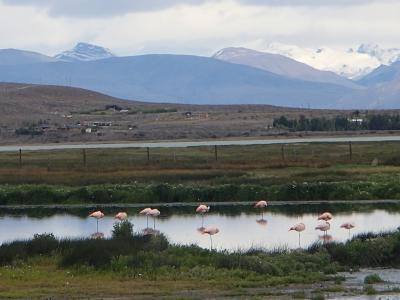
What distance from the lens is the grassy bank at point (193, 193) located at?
152ft

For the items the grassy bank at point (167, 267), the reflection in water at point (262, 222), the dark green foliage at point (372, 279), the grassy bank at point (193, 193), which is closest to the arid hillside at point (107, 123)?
the grassy bank at point (193, 193)

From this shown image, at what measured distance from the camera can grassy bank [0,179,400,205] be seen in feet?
152

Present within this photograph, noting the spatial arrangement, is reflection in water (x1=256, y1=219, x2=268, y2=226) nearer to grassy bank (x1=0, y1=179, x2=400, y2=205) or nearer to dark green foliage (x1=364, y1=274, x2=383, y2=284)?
grassy bank (x1=0, y1=179, x2=400, y2=205)

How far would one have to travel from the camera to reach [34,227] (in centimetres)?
3912

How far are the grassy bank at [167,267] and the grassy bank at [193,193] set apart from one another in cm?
1821

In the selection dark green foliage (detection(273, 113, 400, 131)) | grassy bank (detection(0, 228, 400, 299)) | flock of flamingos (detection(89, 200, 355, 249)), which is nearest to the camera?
grassy bank (detection(0, 228, 400, 299))

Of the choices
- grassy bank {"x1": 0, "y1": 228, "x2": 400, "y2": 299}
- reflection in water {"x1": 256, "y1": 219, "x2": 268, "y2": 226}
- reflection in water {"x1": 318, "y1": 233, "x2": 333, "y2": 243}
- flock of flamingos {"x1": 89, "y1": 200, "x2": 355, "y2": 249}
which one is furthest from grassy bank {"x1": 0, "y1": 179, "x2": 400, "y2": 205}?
grassy bank {"x1": 0, "y1": 228, "x2": 400, "y2": 299}

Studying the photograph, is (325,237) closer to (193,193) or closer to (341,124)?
(193,193)

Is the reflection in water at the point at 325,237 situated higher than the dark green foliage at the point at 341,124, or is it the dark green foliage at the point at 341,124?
the dark green foliage at the point at 341,124

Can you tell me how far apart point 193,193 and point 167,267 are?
23.7 m

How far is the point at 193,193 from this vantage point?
1898 inches

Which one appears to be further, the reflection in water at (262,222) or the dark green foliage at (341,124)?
the dark green foliage at (341,124)

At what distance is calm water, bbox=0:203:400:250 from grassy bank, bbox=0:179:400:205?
1.99 metres

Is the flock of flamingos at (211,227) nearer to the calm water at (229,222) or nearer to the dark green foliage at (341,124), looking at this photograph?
the calm water at (229,222)
